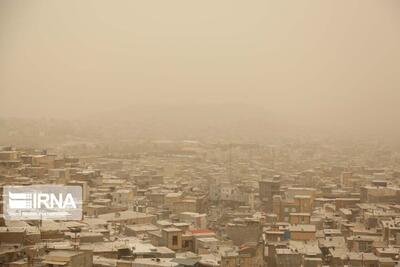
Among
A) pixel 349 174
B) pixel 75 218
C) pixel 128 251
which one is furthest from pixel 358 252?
pixel 349 174

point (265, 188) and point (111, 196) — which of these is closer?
point (111, 196)

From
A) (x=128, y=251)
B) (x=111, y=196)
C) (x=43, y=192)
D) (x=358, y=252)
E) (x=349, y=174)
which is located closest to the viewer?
(x=128, y=251)

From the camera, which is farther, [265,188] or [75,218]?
[265,188]

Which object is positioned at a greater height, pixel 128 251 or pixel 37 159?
pixel 37 159

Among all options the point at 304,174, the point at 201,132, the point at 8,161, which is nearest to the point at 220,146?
the point at 201,132

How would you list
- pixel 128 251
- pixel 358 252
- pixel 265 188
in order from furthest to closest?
pixel 265 188, pixel 358 252, pixel 128 251

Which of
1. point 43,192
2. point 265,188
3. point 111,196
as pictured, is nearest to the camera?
point 43,192

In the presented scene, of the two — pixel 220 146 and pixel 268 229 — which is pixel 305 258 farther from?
pixel 220 146

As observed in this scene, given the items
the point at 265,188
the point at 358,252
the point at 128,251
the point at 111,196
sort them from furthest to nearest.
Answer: the point at 265,188, the point at 111,196, the point at 358,252, the point at 128,251

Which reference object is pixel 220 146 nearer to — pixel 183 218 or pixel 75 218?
pixel 183 218
